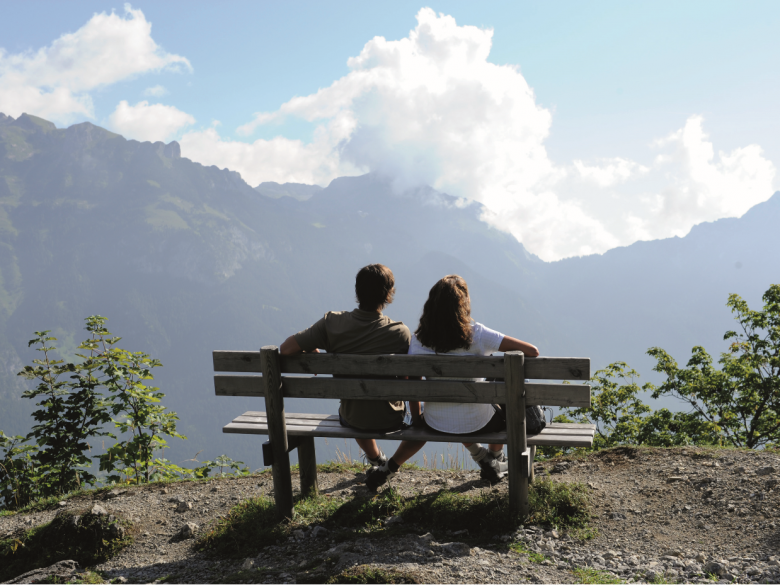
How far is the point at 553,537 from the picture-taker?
380 centimetres

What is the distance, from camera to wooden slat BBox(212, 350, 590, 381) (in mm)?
3676

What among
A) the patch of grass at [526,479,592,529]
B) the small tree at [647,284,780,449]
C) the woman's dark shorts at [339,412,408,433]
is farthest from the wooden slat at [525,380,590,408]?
the small tree at [647,284,780,449]

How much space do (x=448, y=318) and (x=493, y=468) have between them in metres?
1.56

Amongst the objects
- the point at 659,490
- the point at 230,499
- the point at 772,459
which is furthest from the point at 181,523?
the point at 772,459

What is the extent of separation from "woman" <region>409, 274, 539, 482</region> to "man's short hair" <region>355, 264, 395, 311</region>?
367 mm

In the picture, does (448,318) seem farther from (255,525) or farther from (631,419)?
(631,419)

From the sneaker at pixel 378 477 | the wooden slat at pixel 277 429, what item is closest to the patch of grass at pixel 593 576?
the sneaker at pixel 378 477

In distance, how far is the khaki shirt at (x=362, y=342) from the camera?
4277 millimetres

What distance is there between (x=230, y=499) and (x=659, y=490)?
12.5ft

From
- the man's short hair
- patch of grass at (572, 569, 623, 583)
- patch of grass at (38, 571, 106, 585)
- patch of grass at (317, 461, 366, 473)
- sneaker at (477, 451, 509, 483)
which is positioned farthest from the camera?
patch of grass at (317, 461, 366, 473)

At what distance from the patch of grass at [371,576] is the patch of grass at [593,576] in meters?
0.99

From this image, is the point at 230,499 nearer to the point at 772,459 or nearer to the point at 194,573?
the point at 194,573

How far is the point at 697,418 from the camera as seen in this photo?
11.3 meters

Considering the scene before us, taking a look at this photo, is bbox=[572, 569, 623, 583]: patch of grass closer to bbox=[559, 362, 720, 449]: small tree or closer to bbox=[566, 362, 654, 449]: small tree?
bbox=[559, 362, 720, 449]: small tree
